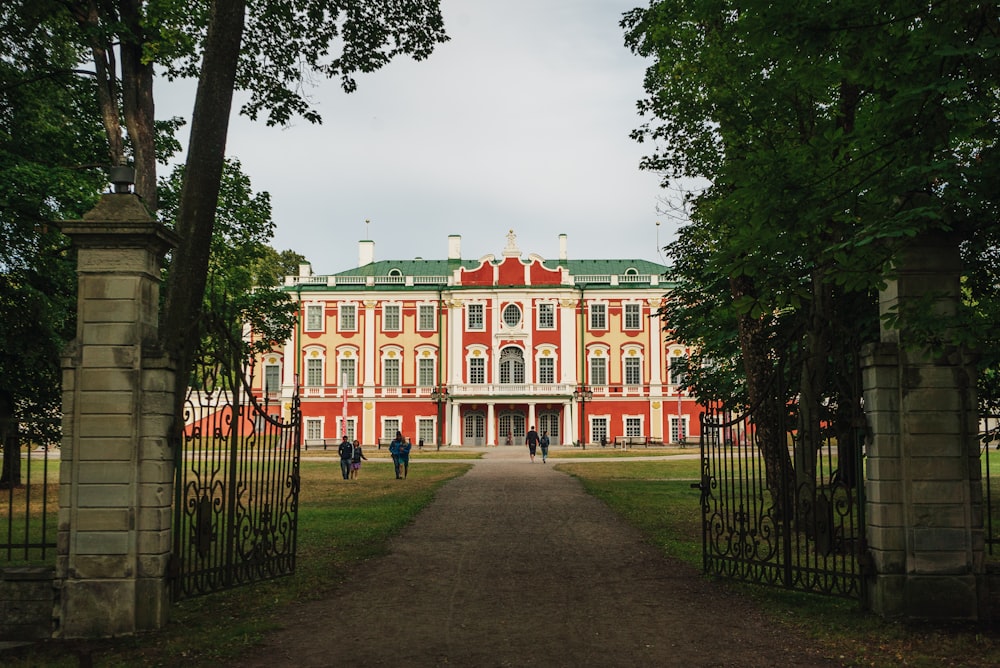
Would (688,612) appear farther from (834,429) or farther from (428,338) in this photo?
(428,338)

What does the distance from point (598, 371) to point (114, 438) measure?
158 feet

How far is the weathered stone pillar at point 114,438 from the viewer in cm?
712

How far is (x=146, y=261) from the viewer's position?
24.1 feet

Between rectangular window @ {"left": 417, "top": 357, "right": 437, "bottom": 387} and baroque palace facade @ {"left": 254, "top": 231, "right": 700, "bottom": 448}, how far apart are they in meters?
0.06

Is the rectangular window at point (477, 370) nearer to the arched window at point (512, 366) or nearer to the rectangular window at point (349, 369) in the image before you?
the arched window at point (512, 366)

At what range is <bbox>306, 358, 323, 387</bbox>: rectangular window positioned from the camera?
54.8 m

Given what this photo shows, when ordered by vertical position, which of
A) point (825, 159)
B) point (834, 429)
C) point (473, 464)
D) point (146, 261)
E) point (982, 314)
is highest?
point (825, 159)

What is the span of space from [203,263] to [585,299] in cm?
4614

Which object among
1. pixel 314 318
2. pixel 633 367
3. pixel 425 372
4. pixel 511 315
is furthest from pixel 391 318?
pixel 633 367

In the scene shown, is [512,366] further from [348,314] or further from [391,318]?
[348,314]

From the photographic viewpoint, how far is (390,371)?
179ft

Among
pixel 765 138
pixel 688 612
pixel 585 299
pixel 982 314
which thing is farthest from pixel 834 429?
pixel 585 299

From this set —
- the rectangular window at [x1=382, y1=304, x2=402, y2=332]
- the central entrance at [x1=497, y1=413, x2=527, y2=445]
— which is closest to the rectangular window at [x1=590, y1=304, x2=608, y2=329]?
the central entrance at [x1=497, y1=413, x2=527, y2=445]

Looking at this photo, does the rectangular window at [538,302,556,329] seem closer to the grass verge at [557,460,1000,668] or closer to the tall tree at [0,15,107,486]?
the tall tree at [0,15,107,486]
